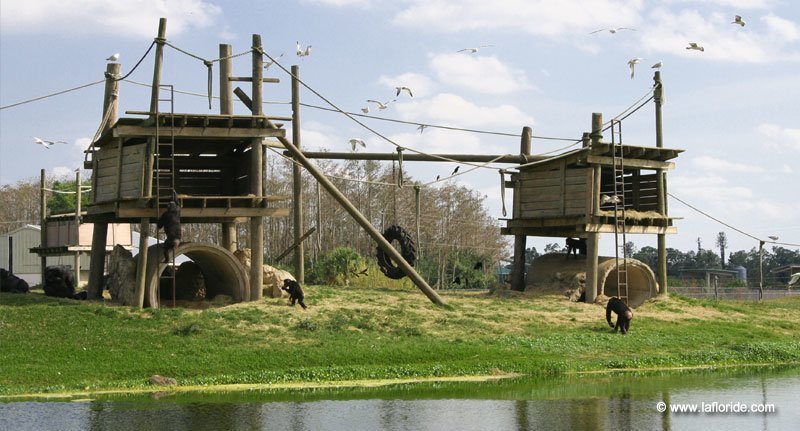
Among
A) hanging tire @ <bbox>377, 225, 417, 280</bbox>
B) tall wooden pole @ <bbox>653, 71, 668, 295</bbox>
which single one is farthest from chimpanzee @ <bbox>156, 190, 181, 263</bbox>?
tall wooden pole @ <bbox>653, 71, 668, 295</bbox>

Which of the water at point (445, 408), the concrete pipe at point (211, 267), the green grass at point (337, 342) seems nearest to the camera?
the water at point (445, 408)

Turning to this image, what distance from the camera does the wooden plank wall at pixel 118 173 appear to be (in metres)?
27.1

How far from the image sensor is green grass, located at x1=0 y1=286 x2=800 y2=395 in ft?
71.9

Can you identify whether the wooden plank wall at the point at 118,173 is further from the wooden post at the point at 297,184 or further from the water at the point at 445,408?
the water at the point at 445,408

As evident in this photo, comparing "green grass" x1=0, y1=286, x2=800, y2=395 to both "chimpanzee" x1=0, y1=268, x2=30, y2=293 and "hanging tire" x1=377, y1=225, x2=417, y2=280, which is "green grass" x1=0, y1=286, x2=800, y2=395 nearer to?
"chimpanzee" x1=0, y1=268, x2=30, y2=293

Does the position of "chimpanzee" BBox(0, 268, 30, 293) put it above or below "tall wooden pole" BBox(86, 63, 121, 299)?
below

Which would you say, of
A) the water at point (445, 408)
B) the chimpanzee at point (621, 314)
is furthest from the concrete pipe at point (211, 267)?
the chimpanzee at point (621, 314)

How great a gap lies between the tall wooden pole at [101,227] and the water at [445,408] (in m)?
10.2

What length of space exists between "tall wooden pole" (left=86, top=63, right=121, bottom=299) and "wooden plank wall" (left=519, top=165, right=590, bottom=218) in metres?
13.8

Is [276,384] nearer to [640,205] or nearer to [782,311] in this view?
[640,205]

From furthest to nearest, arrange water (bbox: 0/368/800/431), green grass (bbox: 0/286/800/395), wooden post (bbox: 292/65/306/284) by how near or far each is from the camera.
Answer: wooden post (bbox: 292/65/306/284) < green grass (bbox: 0/286/800/395) < water (bbox: 0/368/800/431)

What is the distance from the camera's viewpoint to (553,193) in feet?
114

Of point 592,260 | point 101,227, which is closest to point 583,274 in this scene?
point 592,260

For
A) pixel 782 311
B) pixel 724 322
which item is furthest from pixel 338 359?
pixel 782 311
